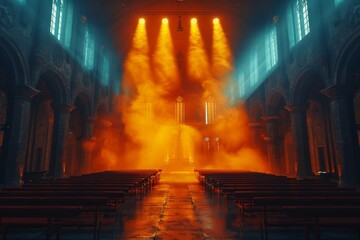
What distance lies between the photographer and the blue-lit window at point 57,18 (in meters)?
13.7

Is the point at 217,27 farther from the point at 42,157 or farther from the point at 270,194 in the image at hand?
the point at 270,194

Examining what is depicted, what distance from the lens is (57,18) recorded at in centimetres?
1414

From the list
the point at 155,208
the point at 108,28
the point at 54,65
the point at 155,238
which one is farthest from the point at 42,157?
the point at 155,238

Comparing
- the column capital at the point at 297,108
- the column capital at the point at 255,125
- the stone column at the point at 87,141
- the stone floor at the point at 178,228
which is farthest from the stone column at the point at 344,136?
the stone column at the point at 87,141

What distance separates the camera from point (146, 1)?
2003cm

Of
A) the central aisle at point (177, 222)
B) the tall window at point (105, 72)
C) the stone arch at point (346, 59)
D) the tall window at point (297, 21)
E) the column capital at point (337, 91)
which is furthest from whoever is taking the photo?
the tall window at point (105, 72)

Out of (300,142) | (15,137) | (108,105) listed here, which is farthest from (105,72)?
(300,142)

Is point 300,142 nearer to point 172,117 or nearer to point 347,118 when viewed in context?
point 347,118

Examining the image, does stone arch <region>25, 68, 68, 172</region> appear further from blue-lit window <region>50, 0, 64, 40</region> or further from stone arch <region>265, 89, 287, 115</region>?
stone arch <region>265, 89, 287, 115</region>

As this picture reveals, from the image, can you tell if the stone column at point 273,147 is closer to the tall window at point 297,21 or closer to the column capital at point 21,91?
the tall window at point 297,21

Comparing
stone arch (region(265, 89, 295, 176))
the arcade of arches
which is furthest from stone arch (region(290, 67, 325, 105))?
stone arch (region(265, 89, 295, 176))

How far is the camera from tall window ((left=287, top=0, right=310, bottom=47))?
44.5 feet

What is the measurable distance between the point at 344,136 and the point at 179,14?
16.8m

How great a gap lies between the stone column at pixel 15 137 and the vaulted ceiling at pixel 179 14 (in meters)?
10.6
